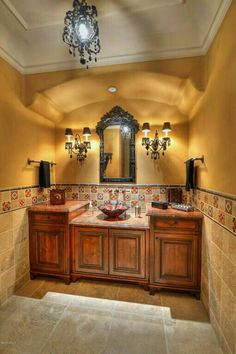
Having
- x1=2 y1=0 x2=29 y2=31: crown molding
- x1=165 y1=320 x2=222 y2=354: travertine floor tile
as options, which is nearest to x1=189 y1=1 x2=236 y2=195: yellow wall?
x1=165 y1=320 x2=222 y2=354: travertine floor tile

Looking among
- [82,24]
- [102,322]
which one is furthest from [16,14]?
[102,322]

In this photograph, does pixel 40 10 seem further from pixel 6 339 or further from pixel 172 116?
pixel 6 339

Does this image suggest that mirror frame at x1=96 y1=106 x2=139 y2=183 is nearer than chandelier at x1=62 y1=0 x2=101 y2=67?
No

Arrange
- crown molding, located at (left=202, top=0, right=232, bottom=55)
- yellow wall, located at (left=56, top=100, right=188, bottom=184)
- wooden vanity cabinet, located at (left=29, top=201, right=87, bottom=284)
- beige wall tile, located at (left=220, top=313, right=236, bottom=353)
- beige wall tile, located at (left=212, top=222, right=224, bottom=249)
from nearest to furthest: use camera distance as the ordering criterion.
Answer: beige wall tile, located at (left=220, top=313, right=236, bottom=353) → crown molding, located at (left=202, top=0, right=232, bottom=55) → beige wall tile, located at (left=212, top=222, right=224, bottom=249) → wooden vanity cabinet, located at (left=29, top=201, right=87, bottom=284) → yellow wall, located at (left=56, top=100, right=188, bottom=184)

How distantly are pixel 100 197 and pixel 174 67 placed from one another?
74.3 inches

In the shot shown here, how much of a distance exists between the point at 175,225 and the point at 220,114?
1.13 m

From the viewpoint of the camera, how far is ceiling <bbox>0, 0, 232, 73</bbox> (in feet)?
5.27

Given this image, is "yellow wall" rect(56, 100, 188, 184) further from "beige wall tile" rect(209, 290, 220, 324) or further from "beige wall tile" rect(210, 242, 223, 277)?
"beige wall tile" rect(209, 290, 220, 324)

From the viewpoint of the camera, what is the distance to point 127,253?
2031mm

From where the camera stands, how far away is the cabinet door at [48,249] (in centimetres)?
214

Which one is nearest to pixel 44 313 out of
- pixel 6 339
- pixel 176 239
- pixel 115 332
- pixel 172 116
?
pixel 6 339

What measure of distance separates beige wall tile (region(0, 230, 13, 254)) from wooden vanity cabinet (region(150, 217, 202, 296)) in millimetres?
1528

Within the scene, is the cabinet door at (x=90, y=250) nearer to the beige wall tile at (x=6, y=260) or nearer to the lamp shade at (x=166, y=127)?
the beige wall tile at (x=6, y=260)

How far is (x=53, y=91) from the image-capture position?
7.46ft
